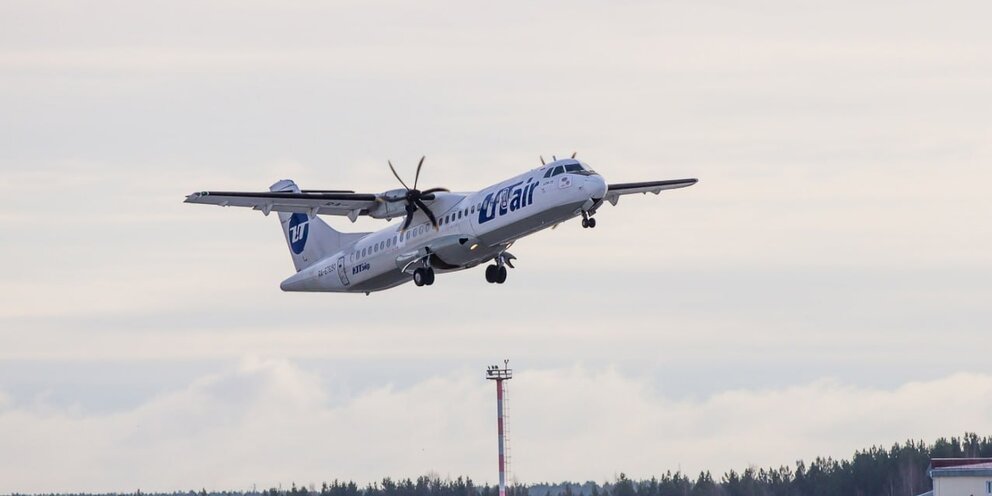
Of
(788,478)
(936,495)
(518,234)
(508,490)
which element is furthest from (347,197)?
(788,478)

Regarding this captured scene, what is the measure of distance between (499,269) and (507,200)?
226 inches

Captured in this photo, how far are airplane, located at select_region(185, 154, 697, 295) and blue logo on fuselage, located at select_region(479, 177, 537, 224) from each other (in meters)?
0.03

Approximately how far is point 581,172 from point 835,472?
56743 millimetres

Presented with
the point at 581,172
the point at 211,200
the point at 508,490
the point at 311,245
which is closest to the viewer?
the point at 581,172

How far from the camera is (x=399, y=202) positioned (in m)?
74.8

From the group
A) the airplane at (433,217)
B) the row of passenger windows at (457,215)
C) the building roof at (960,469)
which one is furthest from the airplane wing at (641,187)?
the building roof at (960,469)

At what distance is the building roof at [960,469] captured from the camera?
9590cm

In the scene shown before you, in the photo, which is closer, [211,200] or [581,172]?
[581,172]

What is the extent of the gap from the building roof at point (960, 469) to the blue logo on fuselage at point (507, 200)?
120 ft

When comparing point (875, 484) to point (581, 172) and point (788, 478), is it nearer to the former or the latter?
point (788, 478)

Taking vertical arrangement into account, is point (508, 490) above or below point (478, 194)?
below

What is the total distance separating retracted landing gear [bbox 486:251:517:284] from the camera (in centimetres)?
7425

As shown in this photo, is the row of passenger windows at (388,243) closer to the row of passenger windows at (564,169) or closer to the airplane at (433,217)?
the airplane at (433,217)

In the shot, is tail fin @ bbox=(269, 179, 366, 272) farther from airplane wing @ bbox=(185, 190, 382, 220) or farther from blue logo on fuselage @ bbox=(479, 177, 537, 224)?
blue logo on fuselage @ bbox=(479, 177, 537, 224)
